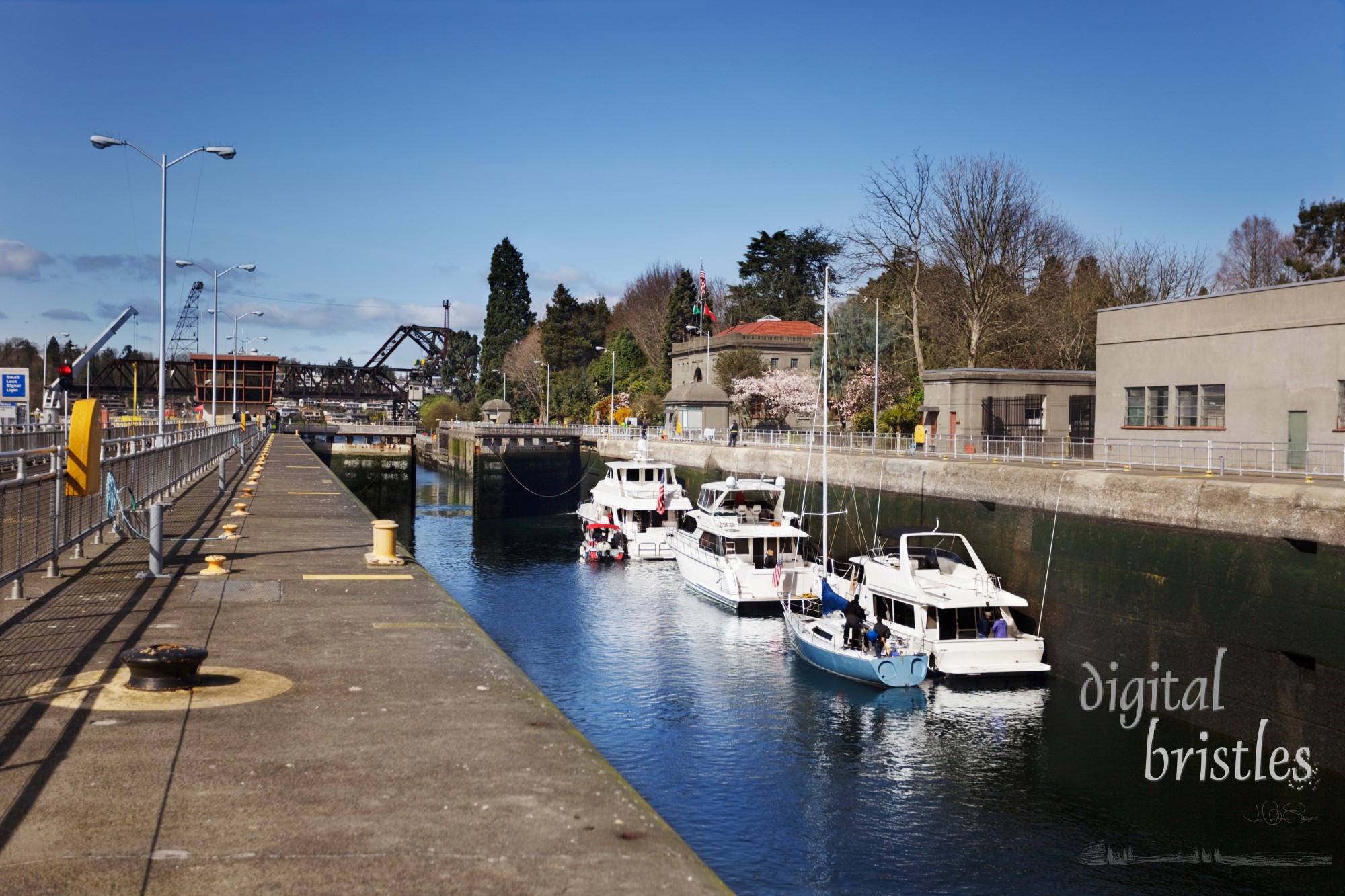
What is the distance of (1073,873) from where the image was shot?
1659 centimetres

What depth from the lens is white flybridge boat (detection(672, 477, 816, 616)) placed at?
37.0 m

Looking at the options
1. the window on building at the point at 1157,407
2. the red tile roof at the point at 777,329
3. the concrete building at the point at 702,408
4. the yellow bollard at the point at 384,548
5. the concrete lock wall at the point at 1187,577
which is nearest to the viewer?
the concrete lock wall at the point at 1187,577

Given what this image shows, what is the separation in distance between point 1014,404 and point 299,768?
152ft

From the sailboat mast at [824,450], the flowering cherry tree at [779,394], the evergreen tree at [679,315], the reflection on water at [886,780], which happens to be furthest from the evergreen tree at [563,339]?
the reflection on water at [886,780]

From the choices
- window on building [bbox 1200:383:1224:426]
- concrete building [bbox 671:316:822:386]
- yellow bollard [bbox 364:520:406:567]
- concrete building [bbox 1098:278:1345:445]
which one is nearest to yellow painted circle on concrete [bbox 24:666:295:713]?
yellow bollard [bbox 364:520:406:567]

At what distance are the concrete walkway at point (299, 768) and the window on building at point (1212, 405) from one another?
29204mm

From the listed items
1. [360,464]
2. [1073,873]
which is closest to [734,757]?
[1073,873]

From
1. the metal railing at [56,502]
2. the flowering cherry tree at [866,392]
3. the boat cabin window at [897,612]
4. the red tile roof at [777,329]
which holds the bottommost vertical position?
the boat cabin window at [897,612]

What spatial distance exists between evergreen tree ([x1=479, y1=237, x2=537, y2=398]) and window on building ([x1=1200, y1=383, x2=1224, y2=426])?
135m

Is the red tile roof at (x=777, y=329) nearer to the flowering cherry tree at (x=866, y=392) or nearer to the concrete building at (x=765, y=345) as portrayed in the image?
the concrete building at (x=765, y=345)

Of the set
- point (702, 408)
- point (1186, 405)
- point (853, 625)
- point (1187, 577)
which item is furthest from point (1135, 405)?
point (702, 408)

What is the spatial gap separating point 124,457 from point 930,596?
19419 millimetres

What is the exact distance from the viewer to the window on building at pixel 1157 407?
37.8m

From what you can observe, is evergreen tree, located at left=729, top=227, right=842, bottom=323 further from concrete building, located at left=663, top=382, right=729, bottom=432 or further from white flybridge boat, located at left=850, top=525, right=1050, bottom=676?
white flybridge boat, located at left=850, top=525, right=1050, bottom=676
